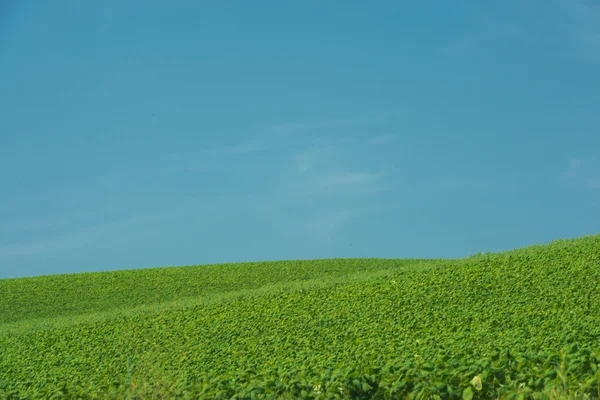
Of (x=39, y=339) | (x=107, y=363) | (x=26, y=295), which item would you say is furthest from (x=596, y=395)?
(x=26, y=295)

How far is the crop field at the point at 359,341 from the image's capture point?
17.2ft

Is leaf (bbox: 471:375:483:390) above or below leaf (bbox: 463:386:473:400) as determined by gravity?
above

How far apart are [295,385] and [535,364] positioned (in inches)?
86.4

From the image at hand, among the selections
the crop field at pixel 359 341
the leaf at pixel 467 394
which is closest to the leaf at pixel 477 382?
the crop field at pixel 359 341

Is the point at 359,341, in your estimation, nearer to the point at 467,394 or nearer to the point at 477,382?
the point at 477,382

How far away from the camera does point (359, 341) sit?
28.2ft

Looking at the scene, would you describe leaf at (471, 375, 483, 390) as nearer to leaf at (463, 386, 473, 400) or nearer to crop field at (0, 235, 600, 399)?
crop field at (0, 235, 600, 399)

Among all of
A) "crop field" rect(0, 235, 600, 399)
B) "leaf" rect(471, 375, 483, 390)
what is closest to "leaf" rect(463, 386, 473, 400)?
"crop field" rect(0, 235, 600, 399)

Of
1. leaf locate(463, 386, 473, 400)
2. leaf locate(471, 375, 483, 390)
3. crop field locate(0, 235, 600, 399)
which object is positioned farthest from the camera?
crop field locate(0, 235, 600, 399)

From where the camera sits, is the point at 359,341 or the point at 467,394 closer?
the point at 467,394

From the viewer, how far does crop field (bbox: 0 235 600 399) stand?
17.2ft

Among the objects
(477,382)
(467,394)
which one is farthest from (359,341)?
(467,394)

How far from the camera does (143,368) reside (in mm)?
8781

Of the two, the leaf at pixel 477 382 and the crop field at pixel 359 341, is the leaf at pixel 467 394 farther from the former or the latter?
the leaf at pixel 477 382
